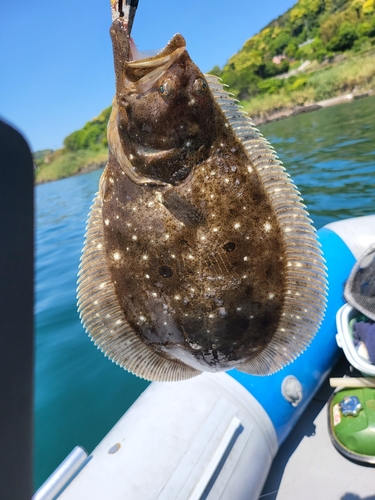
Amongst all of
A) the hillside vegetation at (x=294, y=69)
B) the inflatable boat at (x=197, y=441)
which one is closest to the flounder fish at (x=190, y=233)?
the inflatable boat at (x=197, y=441)

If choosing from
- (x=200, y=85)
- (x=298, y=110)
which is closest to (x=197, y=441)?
(x=200, y=85)

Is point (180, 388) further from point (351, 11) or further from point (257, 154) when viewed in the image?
point (351, 11)

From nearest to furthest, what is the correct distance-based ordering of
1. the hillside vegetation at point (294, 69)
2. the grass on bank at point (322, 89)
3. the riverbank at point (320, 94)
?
1. the hillside vegetation at point (294, 69)
2. the riverbank at point (320, 94)
3. the grass on bank at point (322, 89)

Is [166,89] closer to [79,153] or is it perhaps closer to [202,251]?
[202,251]

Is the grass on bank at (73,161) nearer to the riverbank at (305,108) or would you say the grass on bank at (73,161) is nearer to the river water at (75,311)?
the river water at (75,311)

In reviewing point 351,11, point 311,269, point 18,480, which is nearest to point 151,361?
point 311,269

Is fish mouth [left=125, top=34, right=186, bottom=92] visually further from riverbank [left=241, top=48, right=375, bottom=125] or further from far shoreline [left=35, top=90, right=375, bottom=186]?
riverbank [left=241, top=48, right=375, bottom=125]

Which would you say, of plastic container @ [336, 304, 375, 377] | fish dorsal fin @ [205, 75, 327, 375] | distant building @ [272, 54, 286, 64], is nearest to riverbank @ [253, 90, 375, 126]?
plastic container @ [336, 304, 375, 377]

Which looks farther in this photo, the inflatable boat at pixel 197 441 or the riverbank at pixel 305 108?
the riverbank at pixel 305 108

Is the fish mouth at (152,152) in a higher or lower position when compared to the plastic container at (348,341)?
higher
